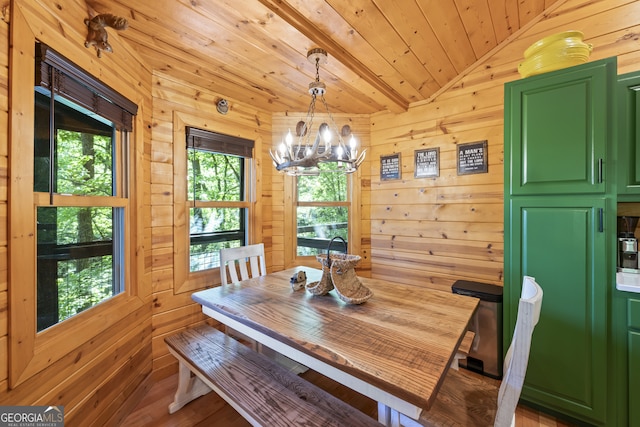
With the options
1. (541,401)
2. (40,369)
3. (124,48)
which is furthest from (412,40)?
(40,369)

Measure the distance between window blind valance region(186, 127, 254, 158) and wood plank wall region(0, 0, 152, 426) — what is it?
365 mm

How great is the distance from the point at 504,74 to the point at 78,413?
12.4 feet

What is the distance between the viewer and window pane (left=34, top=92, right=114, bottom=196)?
4.24ft

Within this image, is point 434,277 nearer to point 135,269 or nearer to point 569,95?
point 569,95

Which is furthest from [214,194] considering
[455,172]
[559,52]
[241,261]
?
[559,52]

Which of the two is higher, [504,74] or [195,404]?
[504,74]

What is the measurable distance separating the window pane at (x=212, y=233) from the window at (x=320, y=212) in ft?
2.28

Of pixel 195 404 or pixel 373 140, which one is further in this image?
pixel 373 140

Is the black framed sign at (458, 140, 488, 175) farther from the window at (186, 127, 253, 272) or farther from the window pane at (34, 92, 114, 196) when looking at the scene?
the window pane at (34, 92, 114, 196)

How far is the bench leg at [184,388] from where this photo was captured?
179 centimetres

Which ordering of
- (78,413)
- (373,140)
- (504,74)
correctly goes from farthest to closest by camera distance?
(373,140), (504,74), (78,413)

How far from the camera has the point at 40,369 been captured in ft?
3.93

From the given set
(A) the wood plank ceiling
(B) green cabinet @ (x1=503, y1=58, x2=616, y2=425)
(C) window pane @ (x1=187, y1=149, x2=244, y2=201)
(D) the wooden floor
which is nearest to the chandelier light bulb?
(A) the wood plank ceiling
